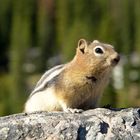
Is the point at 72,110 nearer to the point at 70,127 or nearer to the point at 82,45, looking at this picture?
the point at 70,127

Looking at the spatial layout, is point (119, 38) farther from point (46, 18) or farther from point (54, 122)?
point (54, 122)

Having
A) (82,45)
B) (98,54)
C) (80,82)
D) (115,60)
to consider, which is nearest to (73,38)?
(82,45)

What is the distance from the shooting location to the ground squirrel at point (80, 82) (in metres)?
5.09

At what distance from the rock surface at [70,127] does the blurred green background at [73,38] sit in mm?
6149

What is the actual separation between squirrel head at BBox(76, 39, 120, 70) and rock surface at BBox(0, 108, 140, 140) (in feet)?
2.79

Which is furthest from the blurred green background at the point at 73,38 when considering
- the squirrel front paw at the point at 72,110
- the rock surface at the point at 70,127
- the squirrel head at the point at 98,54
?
the rock surface at the point at 70,127

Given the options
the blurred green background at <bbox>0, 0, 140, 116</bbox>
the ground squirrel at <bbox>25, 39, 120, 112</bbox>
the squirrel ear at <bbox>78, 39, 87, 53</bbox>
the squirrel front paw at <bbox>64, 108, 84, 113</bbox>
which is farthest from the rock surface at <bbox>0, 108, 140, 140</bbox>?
the blurred green background at <bbox>0, 0, 140, 116</bbox>

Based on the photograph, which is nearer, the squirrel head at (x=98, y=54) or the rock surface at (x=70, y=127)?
the rock surface at (x=70, y=127)

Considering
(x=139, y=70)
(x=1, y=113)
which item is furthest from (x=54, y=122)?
(x=139, y=70)

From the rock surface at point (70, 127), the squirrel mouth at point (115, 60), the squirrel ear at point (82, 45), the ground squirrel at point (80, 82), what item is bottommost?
the rock surface at point (70, 127)

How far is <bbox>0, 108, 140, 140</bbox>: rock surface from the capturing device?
4.07 meters

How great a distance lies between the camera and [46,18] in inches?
520

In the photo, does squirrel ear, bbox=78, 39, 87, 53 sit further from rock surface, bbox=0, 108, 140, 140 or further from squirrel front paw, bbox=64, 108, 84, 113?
rock surface, bbox=0, 108, 140, 140

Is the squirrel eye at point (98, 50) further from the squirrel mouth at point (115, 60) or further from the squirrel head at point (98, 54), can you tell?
the squirrel mouth at point (115, 60)
